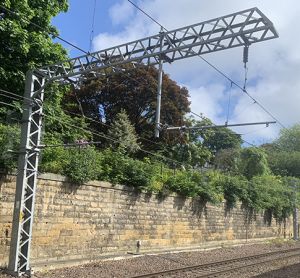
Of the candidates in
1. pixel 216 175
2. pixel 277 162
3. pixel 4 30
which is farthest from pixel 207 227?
pixel 277 162

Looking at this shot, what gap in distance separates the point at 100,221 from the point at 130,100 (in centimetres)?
2228

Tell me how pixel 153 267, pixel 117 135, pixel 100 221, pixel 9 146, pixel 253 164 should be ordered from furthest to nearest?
Result: pixel 253 164 → pixel 117 135 → pixel 100 221 → pixel 153 267 → pixel 9 146

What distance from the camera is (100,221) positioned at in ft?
59.0

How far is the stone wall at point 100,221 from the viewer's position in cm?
1516

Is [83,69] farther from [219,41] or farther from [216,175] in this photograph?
[216,175]

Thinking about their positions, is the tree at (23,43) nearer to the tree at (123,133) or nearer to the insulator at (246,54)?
the insulator at (246,54)

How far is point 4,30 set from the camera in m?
18.5

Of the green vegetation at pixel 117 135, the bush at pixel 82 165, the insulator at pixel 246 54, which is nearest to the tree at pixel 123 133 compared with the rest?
the green vegetation at pixel 117 135

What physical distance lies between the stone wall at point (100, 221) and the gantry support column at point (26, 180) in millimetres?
836

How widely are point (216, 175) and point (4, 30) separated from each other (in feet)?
50.9

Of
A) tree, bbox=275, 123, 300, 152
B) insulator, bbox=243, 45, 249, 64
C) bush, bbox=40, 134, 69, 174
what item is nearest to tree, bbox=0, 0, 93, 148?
bush, bbox=40, 134, 69, 174

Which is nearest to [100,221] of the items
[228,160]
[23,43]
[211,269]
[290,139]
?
[211,269]

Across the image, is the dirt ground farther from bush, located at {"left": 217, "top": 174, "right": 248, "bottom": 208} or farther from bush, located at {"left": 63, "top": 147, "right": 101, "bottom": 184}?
bush, located at {"left": 217, "top": 174, "right": 248, "bottom": 208}

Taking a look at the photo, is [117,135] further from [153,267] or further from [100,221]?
[153,267]
